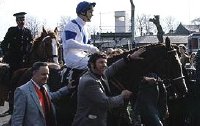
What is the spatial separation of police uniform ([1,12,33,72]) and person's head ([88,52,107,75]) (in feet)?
20.5

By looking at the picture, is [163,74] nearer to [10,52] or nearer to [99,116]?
[99,116]

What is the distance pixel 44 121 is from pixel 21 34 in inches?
265

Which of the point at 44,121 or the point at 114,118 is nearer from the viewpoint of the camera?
the point at 44,121

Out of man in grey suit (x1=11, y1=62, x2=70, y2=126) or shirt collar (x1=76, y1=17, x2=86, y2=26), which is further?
shirt collar (x1=76, y1=17, x2=86, y2=26)

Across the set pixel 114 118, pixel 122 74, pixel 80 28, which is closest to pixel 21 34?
pixel 80 28

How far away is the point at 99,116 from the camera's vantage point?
709 cm

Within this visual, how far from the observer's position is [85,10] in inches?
372

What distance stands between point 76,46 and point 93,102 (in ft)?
7.97

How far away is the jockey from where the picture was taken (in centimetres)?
935

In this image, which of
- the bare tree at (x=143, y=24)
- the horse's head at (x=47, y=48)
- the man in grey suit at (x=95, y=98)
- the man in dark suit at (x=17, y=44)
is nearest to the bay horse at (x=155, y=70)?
the man in grey suit at (x=95, y=98)

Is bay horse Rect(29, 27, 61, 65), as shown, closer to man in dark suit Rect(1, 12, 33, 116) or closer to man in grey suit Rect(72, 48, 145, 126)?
man in dark suit Rect(1, 12, 33, 116)

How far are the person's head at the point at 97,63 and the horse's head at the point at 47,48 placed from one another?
4.44 m

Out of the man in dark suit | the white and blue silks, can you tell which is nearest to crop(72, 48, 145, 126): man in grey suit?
the white and blue silks

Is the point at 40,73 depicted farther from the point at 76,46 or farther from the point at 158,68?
the point at 158,68
